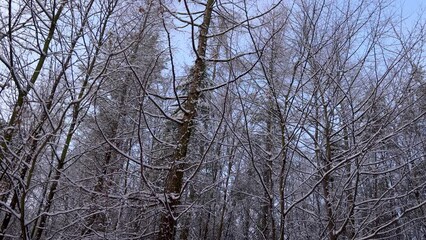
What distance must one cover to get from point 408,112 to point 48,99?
353cm

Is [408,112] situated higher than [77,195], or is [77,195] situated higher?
[408,112]

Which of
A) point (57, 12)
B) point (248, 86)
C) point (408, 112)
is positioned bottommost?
point (408, 112)

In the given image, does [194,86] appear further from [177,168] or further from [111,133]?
[111,133]

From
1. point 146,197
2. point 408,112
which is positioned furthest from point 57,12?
point 408,112

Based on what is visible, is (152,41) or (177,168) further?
(152,41)

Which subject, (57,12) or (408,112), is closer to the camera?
(408,112)

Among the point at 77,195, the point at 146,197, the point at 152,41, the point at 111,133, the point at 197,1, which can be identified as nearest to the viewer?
the point at 146,197

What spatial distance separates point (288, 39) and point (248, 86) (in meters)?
0.81

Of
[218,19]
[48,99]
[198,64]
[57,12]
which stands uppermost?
[218,19]

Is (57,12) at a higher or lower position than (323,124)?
higher

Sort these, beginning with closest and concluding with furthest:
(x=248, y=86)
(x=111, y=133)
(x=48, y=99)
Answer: (x=48, y=99) → (x=248, y=86) → (x=111, y=133)

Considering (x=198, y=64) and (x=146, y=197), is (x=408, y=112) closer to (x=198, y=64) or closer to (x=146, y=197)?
(x=198, y=64)

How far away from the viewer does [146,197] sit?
12.6 ft

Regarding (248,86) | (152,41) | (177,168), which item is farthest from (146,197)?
(152,41)
